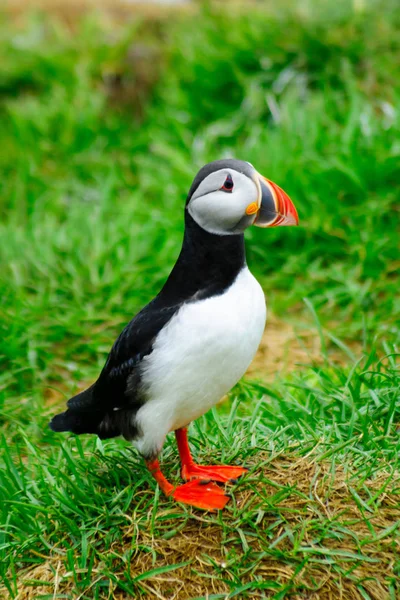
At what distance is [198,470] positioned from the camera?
2.72 metres

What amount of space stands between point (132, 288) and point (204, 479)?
2.17 metres

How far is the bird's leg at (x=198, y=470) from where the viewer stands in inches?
104

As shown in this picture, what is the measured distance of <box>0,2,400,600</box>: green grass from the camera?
2.48 m

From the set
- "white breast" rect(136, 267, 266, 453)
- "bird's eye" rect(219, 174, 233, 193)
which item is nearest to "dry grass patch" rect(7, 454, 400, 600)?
"white breast" rect(136, 267, 266, 453)

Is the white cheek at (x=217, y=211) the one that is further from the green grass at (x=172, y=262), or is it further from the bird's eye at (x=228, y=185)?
the green grass at (x=172, y=262)

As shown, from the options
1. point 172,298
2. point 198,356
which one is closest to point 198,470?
point 198,356

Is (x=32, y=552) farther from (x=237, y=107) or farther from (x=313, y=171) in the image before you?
(x=237, y=107)

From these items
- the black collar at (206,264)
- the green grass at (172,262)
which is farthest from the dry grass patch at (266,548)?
the black collar at (206,264)

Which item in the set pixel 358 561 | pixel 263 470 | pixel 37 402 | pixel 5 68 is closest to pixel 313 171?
pixel 37 402

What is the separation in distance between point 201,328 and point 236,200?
42 cm

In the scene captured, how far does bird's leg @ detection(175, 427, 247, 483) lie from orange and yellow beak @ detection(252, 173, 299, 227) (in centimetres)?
83

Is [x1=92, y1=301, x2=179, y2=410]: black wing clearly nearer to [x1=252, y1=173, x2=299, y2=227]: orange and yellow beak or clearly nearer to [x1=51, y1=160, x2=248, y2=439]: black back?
[x1=51, y1=160, x2=248, y2=439]: black back

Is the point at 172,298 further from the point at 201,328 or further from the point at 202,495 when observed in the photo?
the point at 202,495

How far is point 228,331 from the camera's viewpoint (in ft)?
7.85
